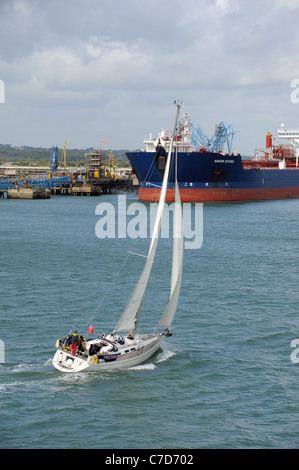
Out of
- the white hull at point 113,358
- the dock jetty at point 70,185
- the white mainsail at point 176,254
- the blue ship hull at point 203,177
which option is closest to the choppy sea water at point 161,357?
the white hull at point 113,358

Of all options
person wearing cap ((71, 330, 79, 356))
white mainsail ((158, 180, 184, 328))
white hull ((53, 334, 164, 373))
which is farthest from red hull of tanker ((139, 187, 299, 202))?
person wearing cap ((71, 330, 79, 356))

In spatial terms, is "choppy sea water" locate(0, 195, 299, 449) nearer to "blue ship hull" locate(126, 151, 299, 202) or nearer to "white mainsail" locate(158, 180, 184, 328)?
"white mainsail" locate(158, 180, 184, 328)

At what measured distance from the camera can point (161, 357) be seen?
2488 centimetres

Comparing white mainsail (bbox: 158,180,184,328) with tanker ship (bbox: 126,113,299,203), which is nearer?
white mainsail (bbox: 158,180,184,328)

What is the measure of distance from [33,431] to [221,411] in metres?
5.81

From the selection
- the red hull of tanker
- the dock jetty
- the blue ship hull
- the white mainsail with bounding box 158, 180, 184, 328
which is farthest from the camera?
the dock jetty

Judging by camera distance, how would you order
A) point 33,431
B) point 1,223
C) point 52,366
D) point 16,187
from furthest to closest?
point 16,187
point 1,223
point 52,366
point 33,431

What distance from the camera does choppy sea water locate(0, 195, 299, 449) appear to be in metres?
19.2

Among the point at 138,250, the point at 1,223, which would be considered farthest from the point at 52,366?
the point at 1,223

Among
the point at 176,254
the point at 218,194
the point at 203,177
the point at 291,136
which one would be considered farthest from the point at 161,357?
the point at 291,136

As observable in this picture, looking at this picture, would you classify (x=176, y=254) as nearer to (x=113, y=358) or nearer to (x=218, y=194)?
(x=113, y=358)

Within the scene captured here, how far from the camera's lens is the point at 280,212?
274 feet

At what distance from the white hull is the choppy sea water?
31 centimetres

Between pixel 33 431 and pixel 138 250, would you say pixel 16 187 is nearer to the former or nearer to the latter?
pixel 138 250
